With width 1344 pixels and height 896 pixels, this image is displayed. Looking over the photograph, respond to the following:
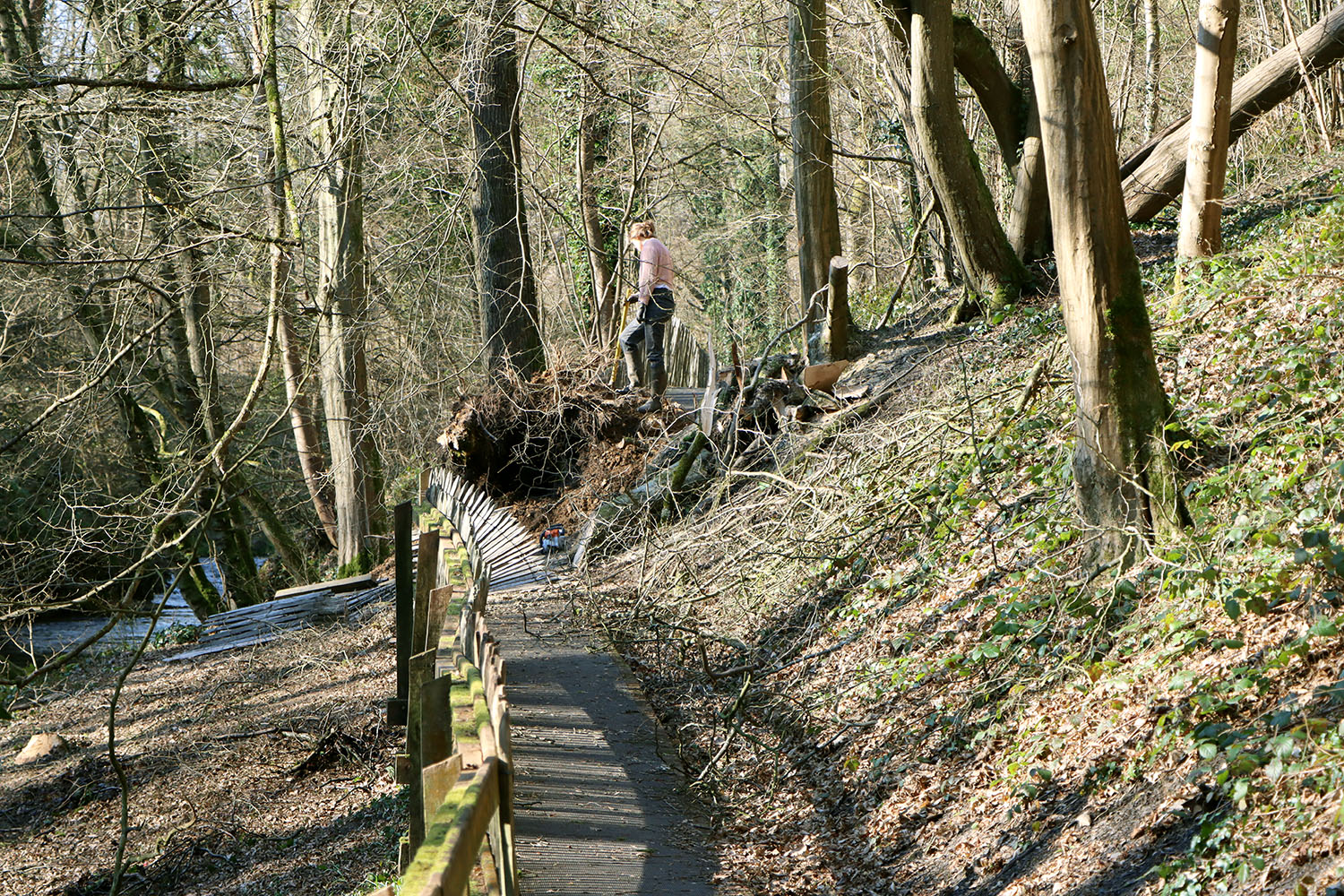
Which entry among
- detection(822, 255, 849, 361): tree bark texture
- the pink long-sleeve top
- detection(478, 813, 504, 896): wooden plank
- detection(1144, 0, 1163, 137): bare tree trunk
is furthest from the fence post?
detection(1144, 0, 1163, 137): bare tree trunk

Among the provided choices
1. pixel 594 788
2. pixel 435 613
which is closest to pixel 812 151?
pixel 435 613

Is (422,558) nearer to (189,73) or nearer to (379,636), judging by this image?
(379,636)

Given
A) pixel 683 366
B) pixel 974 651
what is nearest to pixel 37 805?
pixel 974 651

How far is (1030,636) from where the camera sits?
5820mm

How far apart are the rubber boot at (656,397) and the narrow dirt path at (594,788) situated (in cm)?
541

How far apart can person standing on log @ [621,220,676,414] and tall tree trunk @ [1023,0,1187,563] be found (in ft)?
23.1

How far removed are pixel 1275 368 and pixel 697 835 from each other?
4.20 meters

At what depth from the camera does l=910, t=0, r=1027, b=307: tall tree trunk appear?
34.4ft

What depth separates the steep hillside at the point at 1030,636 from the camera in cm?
415

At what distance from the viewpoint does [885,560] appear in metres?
8.00

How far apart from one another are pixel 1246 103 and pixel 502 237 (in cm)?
854

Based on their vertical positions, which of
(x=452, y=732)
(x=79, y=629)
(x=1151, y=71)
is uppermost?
(x=1151, y=71)

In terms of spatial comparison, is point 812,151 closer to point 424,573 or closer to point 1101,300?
point 1101,300

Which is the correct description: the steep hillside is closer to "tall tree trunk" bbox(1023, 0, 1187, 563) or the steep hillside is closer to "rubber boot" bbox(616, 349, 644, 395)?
"tall tree trunk" bbox(1023, 0, 1187, 563)
